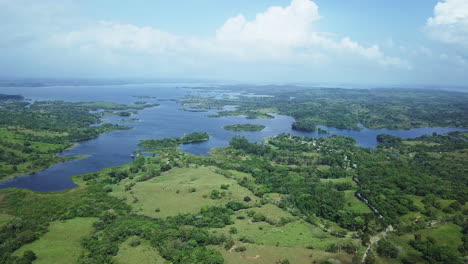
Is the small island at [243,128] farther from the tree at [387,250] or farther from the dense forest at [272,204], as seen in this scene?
the tree at [387,250]

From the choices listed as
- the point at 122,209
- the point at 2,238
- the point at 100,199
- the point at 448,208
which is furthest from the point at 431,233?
the point at 2,238

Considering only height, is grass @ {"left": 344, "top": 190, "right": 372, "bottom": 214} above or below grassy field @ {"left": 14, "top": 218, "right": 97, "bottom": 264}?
above

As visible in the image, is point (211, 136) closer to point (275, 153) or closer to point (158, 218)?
point (275, 153)

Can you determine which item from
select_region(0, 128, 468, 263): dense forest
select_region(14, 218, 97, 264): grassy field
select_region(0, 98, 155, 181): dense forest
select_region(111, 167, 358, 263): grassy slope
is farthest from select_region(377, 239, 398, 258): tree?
select_region(0, 98, 155, 181): dense forest

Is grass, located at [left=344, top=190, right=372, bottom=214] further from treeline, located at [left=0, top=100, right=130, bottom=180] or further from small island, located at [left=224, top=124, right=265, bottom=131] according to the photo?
treeline, located at [left=0, top=100, right=130, bottom=180]

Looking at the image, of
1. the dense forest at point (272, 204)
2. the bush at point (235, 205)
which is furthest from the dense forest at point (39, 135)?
the bush at point (235, 205)
